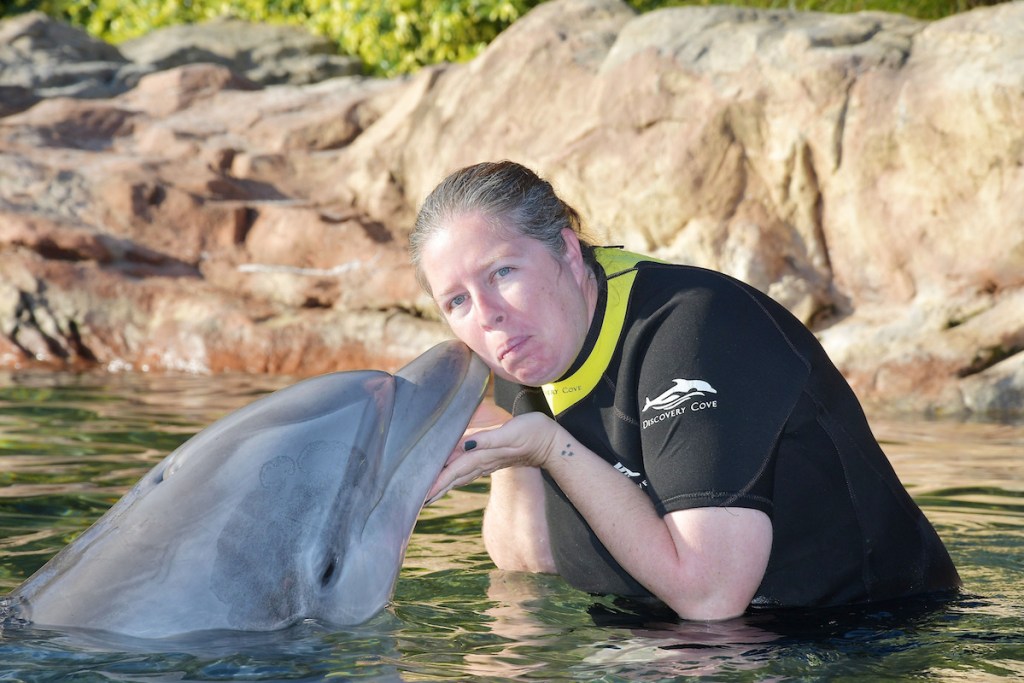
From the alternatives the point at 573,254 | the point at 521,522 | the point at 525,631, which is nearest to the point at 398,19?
the point at 521,522

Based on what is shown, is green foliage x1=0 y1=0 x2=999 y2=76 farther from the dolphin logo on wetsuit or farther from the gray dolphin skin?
the gray dolphin skin

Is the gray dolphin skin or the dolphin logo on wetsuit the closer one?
the gray dolphin skin

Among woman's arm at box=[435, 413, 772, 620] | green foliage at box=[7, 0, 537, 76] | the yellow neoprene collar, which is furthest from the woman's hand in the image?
green foliage at box=[7, 0, 537, 76]

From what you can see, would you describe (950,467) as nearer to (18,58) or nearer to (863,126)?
(863,126)

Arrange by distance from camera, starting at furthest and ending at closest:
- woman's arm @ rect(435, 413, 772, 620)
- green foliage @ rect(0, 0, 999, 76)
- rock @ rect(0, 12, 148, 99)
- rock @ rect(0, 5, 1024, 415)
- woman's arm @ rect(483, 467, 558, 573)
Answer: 1. green foliage @ rect(0, 0, 999, 76)
2. rock @ rect(0, 12, 148, 99)
3. rock @ rect(0, 5, 1024, 415)
4. woman's arm @ rect(483, 467, 558, 573)
5. woman's arm @ rect(435, 413, 772, 620)

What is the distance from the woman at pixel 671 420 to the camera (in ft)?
9.68

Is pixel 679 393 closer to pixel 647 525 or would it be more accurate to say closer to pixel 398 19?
pixel 647 525

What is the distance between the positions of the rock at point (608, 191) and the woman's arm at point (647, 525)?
12.5 ft

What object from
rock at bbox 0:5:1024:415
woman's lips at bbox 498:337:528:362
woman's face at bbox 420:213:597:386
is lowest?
woman's lips at bbox 498:337:528:362

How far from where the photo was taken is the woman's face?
311 centimetres

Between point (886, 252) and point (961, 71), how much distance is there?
4.16 ft

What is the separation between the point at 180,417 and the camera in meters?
6.91

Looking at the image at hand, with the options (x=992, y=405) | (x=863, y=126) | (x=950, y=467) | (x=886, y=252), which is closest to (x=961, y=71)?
(x=863, y=126)

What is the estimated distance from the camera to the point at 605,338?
3301 mm
